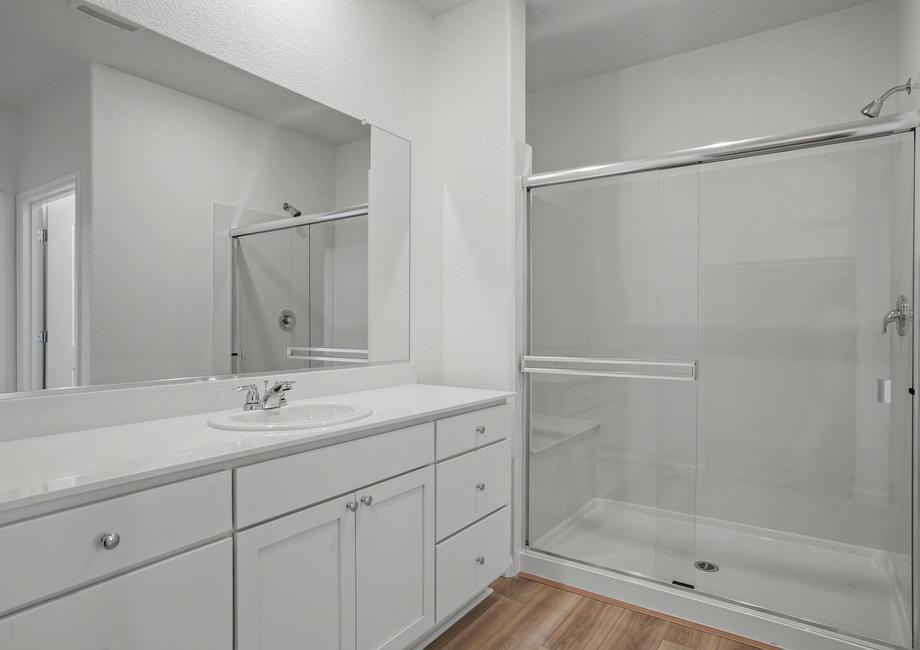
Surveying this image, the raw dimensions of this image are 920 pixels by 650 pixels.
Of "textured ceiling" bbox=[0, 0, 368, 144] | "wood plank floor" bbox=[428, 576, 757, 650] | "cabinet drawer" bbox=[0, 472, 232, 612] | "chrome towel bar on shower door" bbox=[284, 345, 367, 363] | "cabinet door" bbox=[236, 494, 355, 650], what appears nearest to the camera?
"cabinet drawer" bbox=[0, 472, 232, 612]

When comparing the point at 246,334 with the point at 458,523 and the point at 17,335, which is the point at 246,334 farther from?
the point at 458,523

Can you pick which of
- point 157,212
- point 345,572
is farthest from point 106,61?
point 345,572

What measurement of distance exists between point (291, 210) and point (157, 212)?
0.50m

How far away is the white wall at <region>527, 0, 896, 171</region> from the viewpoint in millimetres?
2482

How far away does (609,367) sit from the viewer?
2205mm

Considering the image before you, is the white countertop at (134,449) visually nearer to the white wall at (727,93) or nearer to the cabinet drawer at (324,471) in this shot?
the cabinet drawer at (324,471)

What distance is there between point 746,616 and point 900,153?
1.67 metres

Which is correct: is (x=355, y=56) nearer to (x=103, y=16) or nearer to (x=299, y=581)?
(x=103, y=16)

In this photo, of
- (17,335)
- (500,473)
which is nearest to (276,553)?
(17,335)

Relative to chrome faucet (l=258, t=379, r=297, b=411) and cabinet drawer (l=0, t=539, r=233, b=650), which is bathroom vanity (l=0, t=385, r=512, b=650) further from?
chrome faucet (l=258, t=379, r=297, b=411)

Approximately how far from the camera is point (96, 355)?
4.63 feet

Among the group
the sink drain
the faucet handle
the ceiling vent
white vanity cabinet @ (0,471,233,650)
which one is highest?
the ceiling vent

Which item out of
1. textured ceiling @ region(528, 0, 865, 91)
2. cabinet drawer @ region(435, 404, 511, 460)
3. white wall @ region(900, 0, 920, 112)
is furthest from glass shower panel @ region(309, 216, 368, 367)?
white wall @ region(900, 0, 920, 112)

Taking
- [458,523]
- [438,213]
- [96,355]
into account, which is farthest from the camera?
[438,213]
